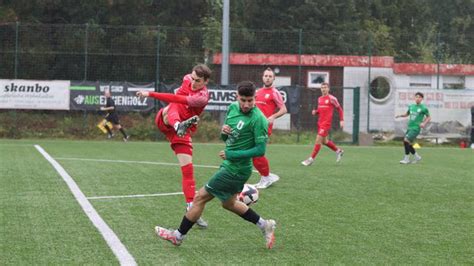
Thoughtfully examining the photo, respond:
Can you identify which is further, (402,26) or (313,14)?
(402,26)

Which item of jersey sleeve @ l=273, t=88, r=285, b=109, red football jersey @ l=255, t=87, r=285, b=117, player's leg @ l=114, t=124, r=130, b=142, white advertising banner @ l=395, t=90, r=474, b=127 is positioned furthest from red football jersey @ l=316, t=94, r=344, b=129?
white advertising banner @ l=395, t=90, r=474, b=127

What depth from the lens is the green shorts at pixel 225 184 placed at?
782 centimetres

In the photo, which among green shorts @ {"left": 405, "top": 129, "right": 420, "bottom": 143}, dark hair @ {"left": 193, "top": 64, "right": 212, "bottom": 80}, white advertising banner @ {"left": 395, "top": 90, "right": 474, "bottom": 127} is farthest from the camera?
white advertising banner @ {"left": 395, "top": 90, "right": 474, "bottom": 127}

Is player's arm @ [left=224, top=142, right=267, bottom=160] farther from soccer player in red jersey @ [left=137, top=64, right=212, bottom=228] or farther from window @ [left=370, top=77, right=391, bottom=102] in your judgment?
window @ [left=370, top=77, right=391, bottom=102]

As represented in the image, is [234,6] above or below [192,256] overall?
above

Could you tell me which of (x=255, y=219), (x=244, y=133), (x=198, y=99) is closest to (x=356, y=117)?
(x=198, y=99)

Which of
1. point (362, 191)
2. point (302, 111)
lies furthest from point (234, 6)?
point (362, 191)

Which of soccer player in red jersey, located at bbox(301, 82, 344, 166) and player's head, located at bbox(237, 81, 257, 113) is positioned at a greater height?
player's head, located at bbox(237, 81, 257, 113)

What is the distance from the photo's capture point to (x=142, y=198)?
11680mm

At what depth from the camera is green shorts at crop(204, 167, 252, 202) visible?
25.7 feet

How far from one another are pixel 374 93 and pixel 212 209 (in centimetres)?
2816

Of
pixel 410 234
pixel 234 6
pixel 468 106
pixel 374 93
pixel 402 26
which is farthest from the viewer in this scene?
pixel 402 26

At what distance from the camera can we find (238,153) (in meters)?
7.76

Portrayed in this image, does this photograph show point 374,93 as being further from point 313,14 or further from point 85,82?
point 313,14
